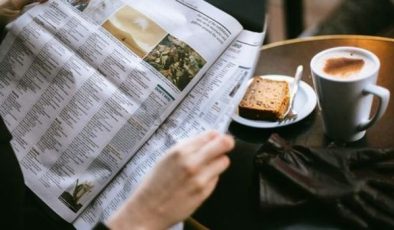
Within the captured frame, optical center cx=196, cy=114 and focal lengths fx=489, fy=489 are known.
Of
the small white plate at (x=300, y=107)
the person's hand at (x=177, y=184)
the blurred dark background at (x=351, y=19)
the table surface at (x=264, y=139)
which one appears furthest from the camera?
the blurred dark background at (x=351, y=19)

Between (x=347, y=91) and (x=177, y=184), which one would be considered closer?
(x=177, y=184)

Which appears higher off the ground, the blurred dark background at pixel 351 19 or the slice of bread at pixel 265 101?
the slice of bread at pixel 265 101

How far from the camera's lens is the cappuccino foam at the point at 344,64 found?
0.66 meters

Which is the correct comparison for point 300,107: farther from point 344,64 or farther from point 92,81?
point 92,81

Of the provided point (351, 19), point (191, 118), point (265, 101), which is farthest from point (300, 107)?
point (351, 19)

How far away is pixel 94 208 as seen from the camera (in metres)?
0.68

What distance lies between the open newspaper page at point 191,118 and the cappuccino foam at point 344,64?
100mm

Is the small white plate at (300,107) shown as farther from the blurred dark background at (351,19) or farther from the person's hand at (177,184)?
the blurred dark background at (351,19)

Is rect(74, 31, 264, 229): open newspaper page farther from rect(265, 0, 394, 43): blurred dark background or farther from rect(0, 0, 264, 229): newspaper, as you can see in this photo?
rect(265, 0, 394, 43): blurred dark background

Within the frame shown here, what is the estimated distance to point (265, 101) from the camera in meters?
0.76

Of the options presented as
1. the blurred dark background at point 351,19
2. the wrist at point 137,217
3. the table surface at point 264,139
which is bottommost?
the blurred dark background at point 351,19

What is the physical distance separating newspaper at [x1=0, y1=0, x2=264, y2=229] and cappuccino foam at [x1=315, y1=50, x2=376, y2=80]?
10cm

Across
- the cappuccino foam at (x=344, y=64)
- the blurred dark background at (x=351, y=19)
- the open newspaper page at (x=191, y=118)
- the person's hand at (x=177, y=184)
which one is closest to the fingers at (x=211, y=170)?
the person's hand at (x=177, y=184)

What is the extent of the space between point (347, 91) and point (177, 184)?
27 centimetres
